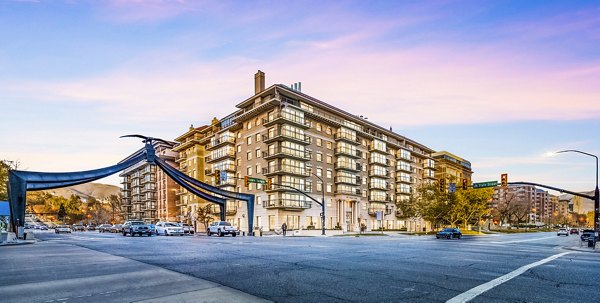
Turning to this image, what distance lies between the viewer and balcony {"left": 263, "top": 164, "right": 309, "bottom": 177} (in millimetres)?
62344

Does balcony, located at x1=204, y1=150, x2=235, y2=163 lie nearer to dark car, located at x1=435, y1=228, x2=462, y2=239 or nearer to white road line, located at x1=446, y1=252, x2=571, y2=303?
dark car, located at x1=435, y1=228, x2=462, y2=239

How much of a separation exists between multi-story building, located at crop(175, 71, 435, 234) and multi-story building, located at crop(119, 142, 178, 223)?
9.81 metres

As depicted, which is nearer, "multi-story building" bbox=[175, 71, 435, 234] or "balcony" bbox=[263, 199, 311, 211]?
"balcony" bbox=[263, 199, 311, 211]

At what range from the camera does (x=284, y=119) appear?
6134 centimetres

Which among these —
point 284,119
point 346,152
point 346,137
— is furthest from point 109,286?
point 346,137

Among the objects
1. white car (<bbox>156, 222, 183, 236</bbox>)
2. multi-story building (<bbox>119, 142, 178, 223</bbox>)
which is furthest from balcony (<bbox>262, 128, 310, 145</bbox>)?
multi-story building (<bbox>119, 142, 178, 223</bbox>)

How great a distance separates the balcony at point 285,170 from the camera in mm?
62344

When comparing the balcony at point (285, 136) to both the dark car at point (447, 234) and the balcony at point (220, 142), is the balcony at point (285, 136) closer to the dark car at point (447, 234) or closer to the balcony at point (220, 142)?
the balcony at point (220, 142)

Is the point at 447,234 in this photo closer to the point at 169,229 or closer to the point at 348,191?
the point at 348,191

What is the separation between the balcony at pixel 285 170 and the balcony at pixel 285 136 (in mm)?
4474

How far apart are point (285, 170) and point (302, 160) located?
5168mm

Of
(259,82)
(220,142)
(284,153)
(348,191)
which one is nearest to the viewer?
(284,153)

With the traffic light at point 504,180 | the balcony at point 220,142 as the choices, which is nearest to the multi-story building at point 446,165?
the balcony at point 220,142

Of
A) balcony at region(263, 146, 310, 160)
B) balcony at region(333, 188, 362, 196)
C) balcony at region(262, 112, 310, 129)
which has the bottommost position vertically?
balcony at region(333, 188, 362, 196)
